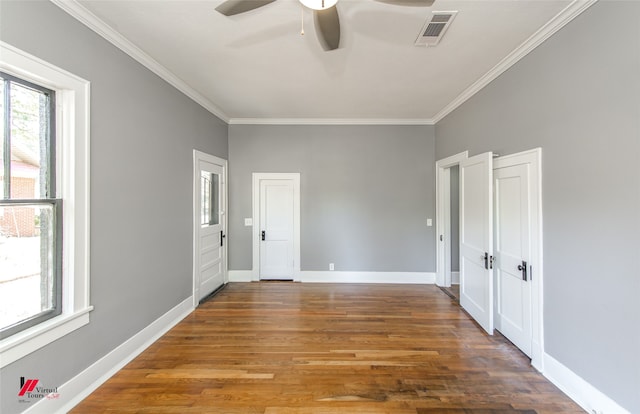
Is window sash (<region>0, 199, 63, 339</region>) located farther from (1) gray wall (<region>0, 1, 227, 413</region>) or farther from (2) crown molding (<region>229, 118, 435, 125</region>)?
(2) crown molding (<region>229, 118, 435, 125</region>)

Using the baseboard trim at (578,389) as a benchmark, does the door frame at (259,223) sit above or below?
above

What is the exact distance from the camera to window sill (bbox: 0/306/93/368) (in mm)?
1411

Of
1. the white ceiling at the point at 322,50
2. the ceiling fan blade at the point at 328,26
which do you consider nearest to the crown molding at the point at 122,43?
the white ceiling at the point at 322,50

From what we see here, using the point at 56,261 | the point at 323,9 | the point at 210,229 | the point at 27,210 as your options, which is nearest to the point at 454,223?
the point at 323,9

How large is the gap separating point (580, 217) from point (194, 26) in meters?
3.31

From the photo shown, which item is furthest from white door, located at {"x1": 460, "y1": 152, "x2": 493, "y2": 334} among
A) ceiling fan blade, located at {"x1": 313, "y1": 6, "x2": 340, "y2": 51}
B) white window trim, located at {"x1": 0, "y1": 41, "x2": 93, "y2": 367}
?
white window trim, located at {"x1": 0, "y1": 41, "x2": 93, "y2": 367}

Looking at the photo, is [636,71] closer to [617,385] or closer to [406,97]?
[617,385]

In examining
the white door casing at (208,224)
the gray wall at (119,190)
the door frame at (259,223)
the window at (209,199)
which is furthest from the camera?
the door frame at (259,223)

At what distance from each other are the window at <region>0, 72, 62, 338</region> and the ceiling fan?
1.40m

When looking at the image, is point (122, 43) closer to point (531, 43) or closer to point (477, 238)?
point (531, 43)

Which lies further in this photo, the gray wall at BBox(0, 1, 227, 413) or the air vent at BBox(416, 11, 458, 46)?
the air vent at BBox(416, 11, 458, 46)

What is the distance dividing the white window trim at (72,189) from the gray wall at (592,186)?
3634mm

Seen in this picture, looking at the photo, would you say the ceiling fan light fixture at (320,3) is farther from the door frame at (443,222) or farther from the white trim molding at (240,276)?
the white trim molding at (240,276)

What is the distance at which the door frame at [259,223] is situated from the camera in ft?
14.6
